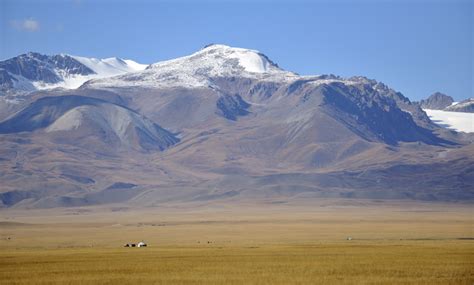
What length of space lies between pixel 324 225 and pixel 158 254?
105 meters

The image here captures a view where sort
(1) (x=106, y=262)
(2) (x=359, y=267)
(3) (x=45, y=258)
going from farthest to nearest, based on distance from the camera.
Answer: (3) (x=45, y=258), (1) (x=106, y=262), (2) (x=359, y=267)

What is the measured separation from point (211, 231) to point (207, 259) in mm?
89067

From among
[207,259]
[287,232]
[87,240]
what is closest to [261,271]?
[207,259]

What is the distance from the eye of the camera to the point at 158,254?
8694cm

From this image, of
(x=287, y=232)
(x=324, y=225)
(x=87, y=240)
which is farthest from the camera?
(x=324, y=225)

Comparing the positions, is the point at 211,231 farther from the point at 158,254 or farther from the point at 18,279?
the point at 18,279

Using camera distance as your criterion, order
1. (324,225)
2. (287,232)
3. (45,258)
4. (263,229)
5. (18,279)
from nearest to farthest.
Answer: (18,279), (45,258), (287,232), (263,229), (324,225)

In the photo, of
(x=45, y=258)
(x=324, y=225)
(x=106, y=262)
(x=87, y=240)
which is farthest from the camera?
(x=324, y=225)

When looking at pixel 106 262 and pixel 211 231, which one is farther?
pixel 211 231

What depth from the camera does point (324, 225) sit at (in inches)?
7416

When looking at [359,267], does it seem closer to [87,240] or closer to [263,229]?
[87,240]

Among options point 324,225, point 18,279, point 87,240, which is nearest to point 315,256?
point 18,279

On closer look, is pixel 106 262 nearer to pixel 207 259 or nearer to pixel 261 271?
pixel 207 259

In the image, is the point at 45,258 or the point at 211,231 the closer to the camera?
the point at 45,258
